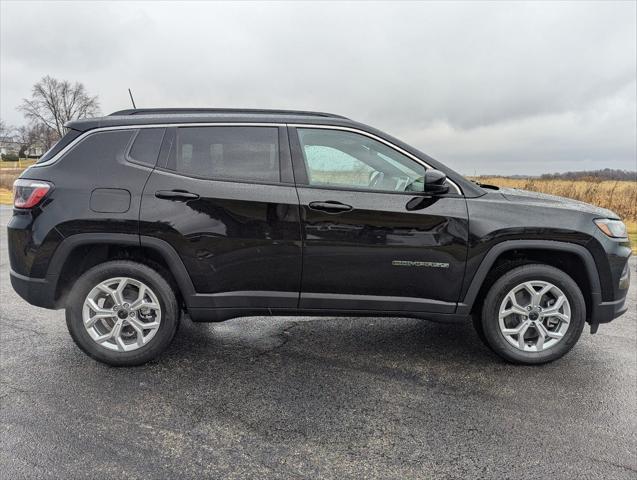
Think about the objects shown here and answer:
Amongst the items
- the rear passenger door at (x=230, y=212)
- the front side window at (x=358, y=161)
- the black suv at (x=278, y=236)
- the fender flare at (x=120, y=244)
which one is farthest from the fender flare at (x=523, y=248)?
the fender flare at (x=120, y=244)

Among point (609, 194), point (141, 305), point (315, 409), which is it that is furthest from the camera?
point (609, 194)

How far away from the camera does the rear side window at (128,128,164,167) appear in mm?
3373

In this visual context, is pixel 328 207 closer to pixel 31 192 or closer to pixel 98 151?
pixel 98 151

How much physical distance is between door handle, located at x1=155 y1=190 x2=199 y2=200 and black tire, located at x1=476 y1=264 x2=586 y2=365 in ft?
7.67

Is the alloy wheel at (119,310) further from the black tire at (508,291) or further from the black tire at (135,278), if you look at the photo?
the black tire at (508,291)

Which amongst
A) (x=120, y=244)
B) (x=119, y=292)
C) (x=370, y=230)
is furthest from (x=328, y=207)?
(x=119, y=292)

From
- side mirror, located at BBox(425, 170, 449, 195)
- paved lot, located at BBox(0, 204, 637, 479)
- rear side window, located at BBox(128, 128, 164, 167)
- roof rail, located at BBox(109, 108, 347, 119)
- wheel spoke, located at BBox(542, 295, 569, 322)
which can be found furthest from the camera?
roof rail, located at BBox(109, 108, 347, 119)

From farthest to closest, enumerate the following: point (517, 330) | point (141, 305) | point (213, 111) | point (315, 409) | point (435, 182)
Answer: point (213, 111), point (517, 330), point (141, 305), point (435, 182), point (315, 409)

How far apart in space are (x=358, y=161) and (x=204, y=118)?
1218mm

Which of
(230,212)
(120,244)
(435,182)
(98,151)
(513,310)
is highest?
(98,151)

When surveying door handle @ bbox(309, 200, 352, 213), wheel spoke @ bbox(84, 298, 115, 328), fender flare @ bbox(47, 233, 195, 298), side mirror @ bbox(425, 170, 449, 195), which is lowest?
wheel spoke @ bbox(84, 298, 115, 328)

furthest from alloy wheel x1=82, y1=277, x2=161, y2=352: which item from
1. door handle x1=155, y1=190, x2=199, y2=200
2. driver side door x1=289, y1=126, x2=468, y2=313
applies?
driver side door x1=289, y1=126, x2=468, y2=313

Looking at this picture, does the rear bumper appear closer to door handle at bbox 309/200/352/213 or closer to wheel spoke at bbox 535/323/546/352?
door handle at bbox 309/200/352/213

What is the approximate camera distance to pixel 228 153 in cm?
343
